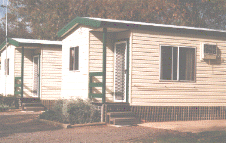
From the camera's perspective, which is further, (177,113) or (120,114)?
(177,113)

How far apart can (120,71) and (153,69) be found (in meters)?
1.23

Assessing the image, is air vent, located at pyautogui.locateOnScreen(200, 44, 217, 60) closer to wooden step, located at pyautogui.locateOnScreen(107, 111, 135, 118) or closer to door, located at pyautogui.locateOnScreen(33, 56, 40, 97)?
wooden step, located at pyautogui.locateOnScreen(107, 111, 135, 118)

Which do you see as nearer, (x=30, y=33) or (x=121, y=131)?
(x=121, y=131)

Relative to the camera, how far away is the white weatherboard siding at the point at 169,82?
38.8ft

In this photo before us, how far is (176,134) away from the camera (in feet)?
28.7

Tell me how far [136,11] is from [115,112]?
19604mm

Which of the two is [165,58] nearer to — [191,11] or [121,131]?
[121,131]

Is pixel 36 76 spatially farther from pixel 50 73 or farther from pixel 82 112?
pixel 82 112

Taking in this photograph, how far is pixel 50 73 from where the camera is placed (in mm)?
17422

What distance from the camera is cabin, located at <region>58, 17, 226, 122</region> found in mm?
11773

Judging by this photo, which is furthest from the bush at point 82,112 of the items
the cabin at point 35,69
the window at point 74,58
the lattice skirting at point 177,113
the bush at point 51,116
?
the cabin at point 35,69

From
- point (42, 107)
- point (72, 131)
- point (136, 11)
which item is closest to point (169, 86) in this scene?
point (72, 131)

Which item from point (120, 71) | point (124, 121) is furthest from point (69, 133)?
point (120, 71)

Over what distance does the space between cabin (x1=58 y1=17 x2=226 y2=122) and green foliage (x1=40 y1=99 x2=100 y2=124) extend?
1.32 feet
